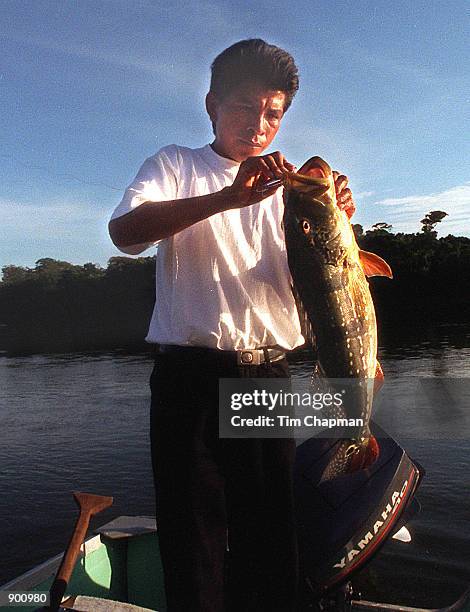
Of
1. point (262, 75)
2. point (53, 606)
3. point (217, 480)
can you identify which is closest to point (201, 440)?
point (217, 480)

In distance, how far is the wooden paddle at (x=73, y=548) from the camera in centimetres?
367

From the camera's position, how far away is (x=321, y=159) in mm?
3256

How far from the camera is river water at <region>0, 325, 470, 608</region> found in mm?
8680

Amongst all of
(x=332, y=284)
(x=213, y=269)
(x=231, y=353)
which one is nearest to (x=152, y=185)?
(x=213, y=269)

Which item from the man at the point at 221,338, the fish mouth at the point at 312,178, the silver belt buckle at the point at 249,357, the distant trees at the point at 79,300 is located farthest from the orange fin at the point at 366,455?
the distant trees at the point at 79,300

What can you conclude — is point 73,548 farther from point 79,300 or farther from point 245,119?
point 79,300

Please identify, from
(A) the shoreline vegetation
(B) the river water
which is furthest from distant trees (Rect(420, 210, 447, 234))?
(B) the river water

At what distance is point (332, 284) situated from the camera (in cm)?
335

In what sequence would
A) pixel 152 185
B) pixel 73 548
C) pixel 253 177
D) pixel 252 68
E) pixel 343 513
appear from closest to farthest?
pixel 253 177 < pixel 152 185 < pixel 252 68 < pixel 73 548 < pixel 343 513

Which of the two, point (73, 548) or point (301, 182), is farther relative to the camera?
point (73, 548)

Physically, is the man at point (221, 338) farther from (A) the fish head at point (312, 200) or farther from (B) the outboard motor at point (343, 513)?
(B) the outboard motor at point (343, 513)

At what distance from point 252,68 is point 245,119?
0.88 ft

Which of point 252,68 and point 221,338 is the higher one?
point 252,68

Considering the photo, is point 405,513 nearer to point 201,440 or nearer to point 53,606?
point 201,440
